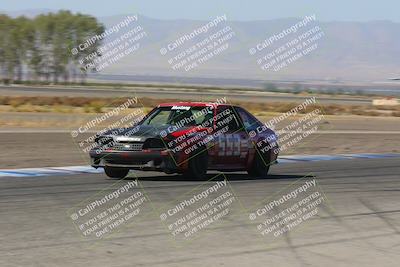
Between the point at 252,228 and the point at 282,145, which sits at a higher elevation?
the point at 252,228

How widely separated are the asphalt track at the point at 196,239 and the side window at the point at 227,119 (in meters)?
1.15

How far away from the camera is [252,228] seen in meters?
9.02

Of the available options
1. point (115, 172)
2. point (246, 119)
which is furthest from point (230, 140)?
point (115, 172)

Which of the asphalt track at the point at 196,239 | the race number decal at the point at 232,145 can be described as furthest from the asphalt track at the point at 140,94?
the asphalt track at the point at 196,239

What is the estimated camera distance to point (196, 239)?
8242 mm

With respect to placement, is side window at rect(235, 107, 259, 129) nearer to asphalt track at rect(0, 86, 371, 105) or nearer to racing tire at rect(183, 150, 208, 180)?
racing tire at rect(183, 150, 208, 180)

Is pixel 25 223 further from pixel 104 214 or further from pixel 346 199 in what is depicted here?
pixel 346 199

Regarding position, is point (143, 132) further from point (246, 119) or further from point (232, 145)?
point (246, 119)

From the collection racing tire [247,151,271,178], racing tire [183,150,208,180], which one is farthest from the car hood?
racing tire [247,151,271,178]

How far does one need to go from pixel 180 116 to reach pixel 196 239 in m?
5.71

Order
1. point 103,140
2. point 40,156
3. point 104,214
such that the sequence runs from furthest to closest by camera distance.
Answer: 1. point 40,156
2. point 103,140
3. point 104,214

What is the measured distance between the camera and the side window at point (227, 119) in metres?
13.9

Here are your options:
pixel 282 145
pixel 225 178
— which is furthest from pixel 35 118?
pixel 225 178

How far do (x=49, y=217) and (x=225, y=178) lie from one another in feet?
18.3
